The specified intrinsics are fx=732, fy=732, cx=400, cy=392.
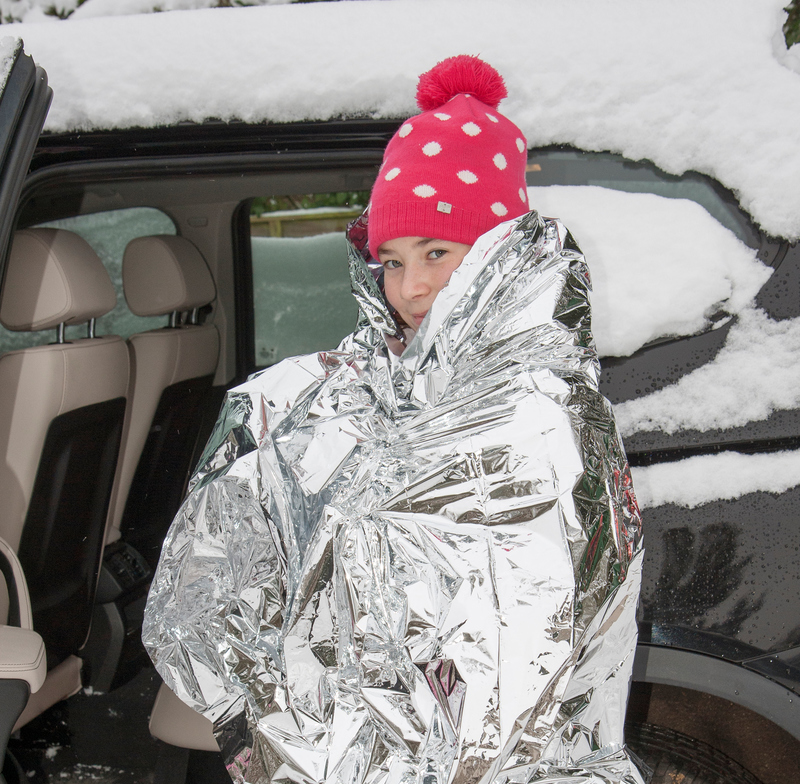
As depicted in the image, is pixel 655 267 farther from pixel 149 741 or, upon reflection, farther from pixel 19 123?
pixel 149 741

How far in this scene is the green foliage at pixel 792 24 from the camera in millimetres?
1192

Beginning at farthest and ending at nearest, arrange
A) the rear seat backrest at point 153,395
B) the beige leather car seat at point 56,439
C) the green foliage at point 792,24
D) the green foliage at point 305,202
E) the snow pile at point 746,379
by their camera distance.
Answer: the green foliage at point 305,202 → the rear seat backrest at point 153,395 → the beige leather car seat at point 56,439 → the green foliage at point 792,24 → the snow pile at point 746,379

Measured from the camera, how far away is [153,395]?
2092 millimetres

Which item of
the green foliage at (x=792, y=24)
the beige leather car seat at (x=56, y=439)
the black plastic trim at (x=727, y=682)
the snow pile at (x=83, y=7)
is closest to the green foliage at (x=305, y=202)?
the beige leather car seat at (x=56, y=439)

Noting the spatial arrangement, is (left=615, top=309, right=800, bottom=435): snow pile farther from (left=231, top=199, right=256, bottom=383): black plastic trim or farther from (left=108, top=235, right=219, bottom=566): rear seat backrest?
(left=231, top=199, right=256, bottom=383): black plastic trim

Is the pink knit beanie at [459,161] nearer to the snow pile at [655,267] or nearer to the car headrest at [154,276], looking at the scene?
the snow pile at [655,267]

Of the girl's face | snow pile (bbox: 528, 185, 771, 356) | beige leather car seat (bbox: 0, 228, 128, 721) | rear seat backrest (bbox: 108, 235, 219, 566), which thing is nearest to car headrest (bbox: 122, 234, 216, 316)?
rear seat backrest (bbox: 108, 235, 219, 566)

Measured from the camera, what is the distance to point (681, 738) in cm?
121

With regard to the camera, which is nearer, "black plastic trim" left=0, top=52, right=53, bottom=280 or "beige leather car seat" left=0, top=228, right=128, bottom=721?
"black plastic trim" left=0, top=52, right=53, bottom=280

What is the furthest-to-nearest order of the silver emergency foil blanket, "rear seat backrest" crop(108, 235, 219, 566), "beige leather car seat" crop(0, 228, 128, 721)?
"rear seat backrest" crop(108, 235, 219, 566)
"beige leather car seat" crop(0, 228, 128, 721)
the silver emergency foil blanket

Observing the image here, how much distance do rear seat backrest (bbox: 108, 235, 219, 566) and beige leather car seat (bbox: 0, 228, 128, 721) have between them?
34 centimetres

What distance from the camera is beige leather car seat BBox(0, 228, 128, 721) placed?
1.54 meters

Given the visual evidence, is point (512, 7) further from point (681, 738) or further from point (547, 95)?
point (681, 738)

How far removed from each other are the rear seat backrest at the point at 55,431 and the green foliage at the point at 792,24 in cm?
147
